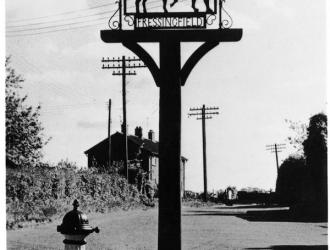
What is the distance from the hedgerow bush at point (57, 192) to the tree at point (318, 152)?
11741mm

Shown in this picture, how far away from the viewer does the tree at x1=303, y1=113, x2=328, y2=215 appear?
83.9ft

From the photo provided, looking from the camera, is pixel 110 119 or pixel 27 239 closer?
pixel 27 239

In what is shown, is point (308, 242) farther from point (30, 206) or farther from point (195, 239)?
point (30, 206)

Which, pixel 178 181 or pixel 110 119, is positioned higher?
pixel 110 119

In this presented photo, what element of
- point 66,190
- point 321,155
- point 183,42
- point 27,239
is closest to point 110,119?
A: point 66,190

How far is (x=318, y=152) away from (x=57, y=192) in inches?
550

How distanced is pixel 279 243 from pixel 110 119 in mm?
25523

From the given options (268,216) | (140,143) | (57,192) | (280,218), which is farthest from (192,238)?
(140,143)

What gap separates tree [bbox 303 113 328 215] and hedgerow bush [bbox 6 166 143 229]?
11741mm

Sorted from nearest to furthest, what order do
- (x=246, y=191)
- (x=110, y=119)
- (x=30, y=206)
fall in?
(x=30, y=206)
(x=110, y=119)
(x=246, y=191)

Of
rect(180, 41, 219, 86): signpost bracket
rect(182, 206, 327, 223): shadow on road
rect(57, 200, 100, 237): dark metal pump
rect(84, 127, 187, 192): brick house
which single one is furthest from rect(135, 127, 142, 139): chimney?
rect(57, 200, 100, 237): dark metal pump

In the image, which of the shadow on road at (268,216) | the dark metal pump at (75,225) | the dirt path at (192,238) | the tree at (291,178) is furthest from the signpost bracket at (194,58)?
the tree at (291,178)

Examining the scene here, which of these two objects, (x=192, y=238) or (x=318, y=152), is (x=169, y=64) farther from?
(x=318, y=152)

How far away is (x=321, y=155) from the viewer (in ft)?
85.8
